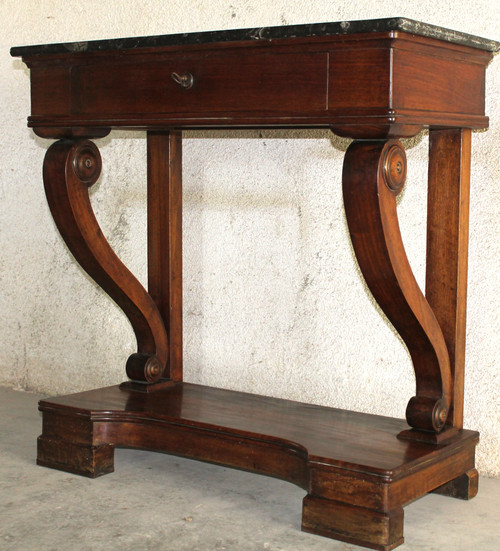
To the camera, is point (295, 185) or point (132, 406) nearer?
point (132, 406)

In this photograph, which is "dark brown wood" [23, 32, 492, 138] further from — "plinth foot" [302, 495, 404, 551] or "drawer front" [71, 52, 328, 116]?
"plinth foot" [302, 495, 404, 551]

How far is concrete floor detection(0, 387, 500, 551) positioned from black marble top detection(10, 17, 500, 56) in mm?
1063

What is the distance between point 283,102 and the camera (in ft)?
6.56

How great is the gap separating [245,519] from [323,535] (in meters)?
0.20

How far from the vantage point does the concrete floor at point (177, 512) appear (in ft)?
6.65

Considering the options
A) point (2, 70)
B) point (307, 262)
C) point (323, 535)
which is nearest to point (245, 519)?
point (323, 535)

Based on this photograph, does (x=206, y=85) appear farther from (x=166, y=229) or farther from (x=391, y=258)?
(x=166, y=229)

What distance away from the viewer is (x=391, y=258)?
6.61 ft

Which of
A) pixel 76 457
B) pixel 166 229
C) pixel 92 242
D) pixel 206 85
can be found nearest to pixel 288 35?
pixel 206 85

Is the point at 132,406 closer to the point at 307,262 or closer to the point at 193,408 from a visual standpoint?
the point at 193,408

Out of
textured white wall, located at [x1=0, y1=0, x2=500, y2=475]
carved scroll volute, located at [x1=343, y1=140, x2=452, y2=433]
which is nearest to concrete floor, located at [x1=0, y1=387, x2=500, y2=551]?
carved scroll volute, located at [x1=343, y1=140, x2=452, y2=433]

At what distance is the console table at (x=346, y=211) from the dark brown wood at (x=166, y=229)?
2cm

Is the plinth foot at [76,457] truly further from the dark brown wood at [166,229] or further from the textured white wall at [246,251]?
the textured white wall at [246,251]

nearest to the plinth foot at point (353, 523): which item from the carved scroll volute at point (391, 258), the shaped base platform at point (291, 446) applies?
the shaped base platform at point (291, 446)
